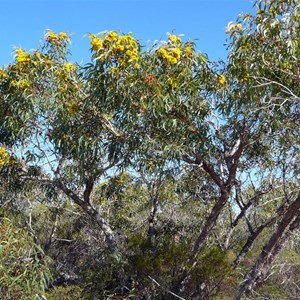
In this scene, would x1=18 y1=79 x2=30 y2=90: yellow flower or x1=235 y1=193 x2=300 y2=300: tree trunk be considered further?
x1=18 y1=79 x2=30 y2=90: yellow flower

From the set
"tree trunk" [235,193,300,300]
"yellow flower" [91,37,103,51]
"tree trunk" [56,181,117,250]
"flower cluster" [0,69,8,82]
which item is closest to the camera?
"yellow flower" [91,37,103,51]

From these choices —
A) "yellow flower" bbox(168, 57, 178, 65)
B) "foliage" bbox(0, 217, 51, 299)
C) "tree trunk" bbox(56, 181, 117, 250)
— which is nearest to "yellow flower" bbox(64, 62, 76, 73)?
"yellow flower" bbox(168, 57, 178, 65)

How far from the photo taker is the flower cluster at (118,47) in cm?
451

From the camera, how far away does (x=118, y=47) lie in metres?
4.51

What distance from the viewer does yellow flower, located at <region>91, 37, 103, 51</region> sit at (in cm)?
448

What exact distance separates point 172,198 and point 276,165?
2.19 meters

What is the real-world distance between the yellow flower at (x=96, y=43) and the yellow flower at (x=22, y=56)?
1.14 meters

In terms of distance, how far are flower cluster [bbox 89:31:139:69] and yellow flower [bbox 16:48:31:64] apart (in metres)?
1.10

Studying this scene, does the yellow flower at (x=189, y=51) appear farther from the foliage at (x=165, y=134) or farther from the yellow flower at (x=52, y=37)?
the yellow flower at (x=52, y=37)

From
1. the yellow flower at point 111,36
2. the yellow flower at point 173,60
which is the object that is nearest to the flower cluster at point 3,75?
the yellow flower at point 111,36

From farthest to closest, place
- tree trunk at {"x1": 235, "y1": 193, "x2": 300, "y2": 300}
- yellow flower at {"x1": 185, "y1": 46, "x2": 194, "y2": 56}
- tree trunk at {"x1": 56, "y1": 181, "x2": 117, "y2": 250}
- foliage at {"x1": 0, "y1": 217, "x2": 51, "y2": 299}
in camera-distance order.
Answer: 1. tree trunk at {"x1": 56, "y1": 181, "x2": 117, "y2": 250}
2. tree trunk at {"x1": 235, "y1": 193, "x2": 300, "y2": 300}
3. yellow flower at {"x1": 185, "y1": 46, "x2": 194, "y2": 56}
4. foliage at {"x1": 0, "y1": 217, "x2": 51, "y2": 299}

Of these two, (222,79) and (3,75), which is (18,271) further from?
(222,79)

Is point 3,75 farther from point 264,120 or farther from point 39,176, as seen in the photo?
point 264,120

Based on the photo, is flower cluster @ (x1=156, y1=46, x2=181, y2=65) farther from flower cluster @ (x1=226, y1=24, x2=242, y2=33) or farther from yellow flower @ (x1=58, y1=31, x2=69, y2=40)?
yellow flower @ (x1=58, y1=31, x2=69, y2=40)
